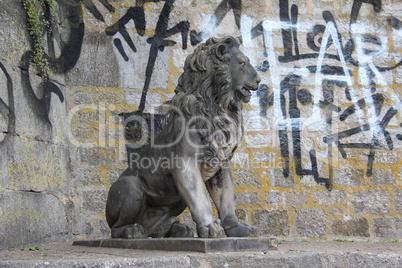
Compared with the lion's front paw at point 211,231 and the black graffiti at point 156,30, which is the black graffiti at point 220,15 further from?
the lion's front paw at point 211,231

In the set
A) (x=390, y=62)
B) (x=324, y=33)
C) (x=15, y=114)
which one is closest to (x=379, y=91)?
(x=390, y=62)

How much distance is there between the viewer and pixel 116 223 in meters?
3.72

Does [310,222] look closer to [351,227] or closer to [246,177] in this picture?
[351,227]

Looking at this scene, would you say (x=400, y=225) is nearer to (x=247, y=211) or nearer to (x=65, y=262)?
(x=247, y=211)

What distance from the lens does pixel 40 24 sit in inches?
191

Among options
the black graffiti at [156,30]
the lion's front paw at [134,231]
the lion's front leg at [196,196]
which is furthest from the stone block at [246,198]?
the lion's front leg at [196,196]

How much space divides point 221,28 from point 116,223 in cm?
264

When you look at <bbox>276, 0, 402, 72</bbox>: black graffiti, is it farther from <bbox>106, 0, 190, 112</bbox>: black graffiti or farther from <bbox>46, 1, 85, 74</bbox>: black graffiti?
<bbox>46, 1, 85, 74</bbox>: black graffiti

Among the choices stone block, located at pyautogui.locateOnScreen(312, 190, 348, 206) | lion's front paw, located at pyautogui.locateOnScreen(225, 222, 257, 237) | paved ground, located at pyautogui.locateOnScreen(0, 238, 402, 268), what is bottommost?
paved ground, located at pyautogui.locateOnScreen(0, 238, 402, 268)

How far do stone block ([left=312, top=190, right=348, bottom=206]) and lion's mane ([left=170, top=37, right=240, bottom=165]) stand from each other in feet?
6.94

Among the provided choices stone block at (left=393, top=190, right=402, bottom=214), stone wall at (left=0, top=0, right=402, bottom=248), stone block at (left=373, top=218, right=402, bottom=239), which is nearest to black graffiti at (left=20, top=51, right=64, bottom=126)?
stone wall at (left=0, top=0, right=402, bottom=248)

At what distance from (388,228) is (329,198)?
2.23 ft

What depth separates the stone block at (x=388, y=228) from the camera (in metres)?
5.30

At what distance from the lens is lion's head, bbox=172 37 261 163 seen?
3.43 metres
